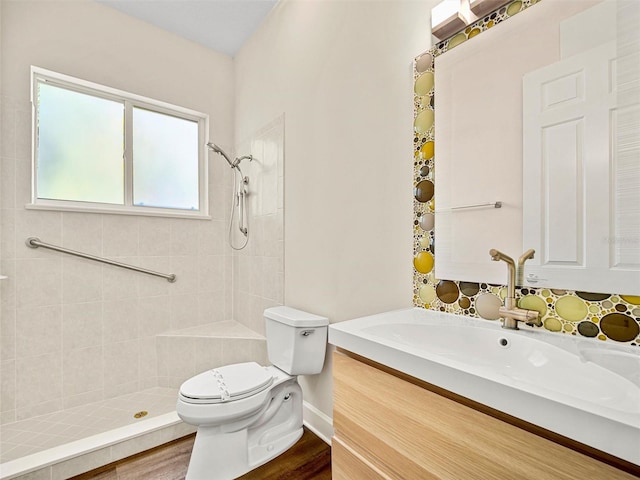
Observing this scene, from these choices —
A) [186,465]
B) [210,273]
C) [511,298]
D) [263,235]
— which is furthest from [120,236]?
[511,298]

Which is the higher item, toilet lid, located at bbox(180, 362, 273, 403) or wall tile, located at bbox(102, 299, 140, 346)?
wall tile, located at bbox(102, 299, 140, 346)

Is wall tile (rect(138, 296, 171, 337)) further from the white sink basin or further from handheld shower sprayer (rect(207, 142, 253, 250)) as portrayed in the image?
the white sink basin

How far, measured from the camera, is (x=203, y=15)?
2176 mm

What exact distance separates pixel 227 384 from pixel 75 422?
112cm

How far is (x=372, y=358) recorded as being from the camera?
80 cm

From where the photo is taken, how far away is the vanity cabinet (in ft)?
1.62

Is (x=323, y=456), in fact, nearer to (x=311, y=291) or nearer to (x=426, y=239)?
(x=311, y=291)

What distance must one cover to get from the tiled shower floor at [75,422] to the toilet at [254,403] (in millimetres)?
680

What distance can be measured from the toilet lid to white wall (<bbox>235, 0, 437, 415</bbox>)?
1.26 ft

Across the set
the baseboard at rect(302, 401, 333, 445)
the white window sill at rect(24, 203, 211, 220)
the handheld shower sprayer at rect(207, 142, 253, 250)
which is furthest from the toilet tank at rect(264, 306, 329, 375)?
the white window sill at rect(24, 203, 211, 220)

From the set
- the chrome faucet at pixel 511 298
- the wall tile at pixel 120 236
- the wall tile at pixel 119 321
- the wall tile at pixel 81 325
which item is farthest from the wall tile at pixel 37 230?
the chrome faucet at pixel 511 298

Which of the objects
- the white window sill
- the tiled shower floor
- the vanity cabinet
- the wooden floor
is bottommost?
the wooden floor

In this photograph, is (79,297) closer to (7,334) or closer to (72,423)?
(7,334)

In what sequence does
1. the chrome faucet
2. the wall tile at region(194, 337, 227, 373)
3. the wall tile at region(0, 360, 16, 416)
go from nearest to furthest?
the chrome faucet, the wall tile at region(0, 360, 16, 416), the wall tile at region(194, 337, 227, 373)
